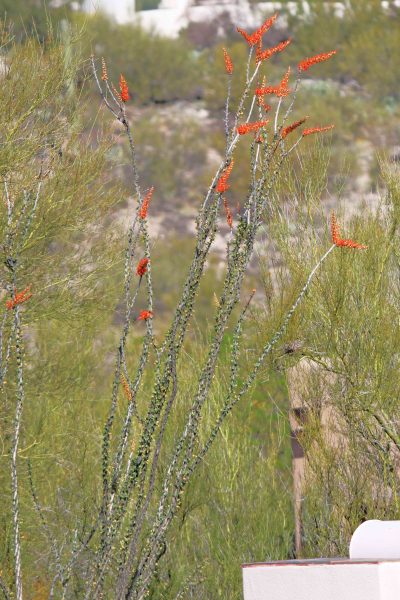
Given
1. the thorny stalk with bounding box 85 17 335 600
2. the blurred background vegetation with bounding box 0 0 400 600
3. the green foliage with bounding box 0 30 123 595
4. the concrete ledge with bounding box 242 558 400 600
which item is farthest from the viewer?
the green foliage with bounding box 0 30 123 595

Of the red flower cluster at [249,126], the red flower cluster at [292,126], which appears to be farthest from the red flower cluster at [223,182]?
the red flower cluster at [292,126]

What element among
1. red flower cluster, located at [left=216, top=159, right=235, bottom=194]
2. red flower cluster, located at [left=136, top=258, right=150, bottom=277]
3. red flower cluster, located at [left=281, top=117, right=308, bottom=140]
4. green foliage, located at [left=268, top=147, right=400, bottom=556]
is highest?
red flower cluster, located at [left=281, top=117, right=308, bottom=140]

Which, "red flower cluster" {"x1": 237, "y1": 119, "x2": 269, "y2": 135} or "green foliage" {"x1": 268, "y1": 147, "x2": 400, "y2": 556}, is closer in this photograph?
"red flower cluster" {"x1": 237, "y1": 119, "x2": 269, "y2": 135}

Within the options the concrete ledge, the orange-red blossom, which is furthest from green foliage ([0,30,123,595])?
the concrete ledge

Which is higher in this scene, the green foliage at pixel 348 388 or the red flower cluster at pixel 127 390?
the red flower cluster at pixel 127 390

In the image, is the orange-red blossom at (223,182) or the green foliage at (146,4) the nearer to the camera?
the orange-red blossom at (223,182)

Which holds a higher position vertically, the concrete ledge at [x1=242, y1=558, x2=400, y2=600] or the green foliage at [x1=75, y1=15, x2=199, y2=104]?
the green foliage at [x1=75, y1=15, x2=199, y2=104]

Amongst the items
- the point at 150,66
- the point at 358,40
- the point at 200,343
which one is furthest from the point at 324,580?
the point at 358,40

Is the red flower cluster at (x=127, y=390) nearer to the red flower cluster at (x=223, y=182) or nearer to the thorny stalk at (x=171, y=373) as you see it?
the thorny stalk at (x=171, y=373)

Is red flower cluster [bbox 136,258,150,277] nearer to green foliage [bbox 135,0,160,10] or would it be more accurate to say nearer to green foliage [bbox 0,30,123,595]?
green foliage [bbox 0,30,123,595]

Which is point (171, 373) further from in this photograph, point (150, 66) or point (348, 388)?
point (150, 66)

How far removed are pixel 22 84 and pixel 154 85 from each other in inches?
2097

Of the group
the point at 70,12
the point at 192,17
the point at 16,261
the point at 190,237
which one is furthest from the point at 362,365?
the point at 192,17

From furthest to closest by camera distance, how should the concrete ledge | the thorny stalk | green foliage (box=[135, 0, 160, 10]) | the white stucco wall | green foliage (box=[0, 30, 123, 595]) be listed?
1. green foliage (box=[135, 0, 160, 10])
2. the white stucco wall
3. green foliage (box=[0, 30, 123, 595])
4. the thorny stalk
5. the concrete ledge
